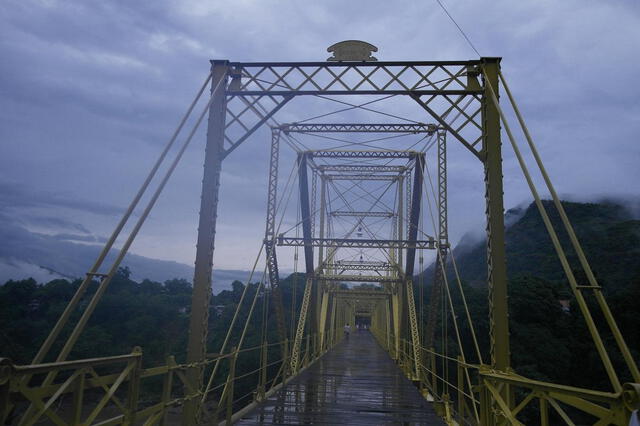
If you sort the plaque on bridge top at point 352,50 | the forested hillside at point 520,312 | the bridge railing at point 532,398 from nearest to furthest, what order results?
the bridge railing at point 532,398 → the plaque on bridge top at point 352,50 → the forested hillside at point 520,312

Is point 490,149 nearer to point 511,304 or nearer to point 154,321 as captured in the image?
Answer: point 511,304

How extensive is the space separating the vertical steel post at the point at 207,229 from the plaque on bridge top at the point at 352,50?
6.38ft

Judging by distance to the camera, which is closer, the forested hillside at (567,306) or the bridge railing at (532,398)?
the bridge railing at (532,398)

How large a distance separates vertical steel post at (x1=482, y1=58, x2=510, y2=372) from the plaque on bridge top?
6.40 ft

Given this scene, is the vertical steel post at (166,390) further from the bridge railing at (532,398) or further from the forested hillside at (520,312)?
the forested hillside at (520,312)

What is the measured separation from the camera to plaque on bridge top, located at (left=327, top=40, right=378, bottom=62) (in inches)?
334

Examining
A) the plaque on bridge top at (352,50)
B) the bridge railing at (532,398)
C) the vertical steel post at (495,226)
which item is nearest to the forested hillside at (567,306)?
the vertical steel post at (495,226)

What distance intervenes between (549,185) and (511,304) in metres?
37.0

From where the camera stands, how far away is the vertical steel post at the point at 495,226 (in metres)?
7.16

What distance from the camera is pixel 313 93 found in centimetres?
854

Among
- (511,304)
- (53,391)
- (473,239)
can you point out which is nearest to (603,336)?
(511,304)

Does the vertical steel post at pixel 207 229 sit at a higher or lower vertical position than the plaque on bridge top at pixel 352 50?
lower

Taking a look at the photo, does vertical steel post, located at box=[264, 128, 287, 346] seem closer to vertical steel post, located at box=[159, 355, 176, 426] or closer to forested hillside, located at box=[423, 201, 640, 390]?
vertical steel post, located at box=[159, 355, 176, 426]

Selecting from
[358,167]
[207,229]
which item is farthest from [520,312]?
[207,229]
